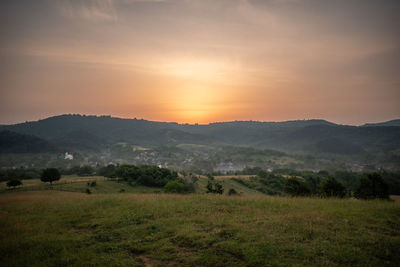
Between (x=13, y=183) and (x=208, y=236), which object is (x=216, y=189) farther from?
(x=13, y=183)

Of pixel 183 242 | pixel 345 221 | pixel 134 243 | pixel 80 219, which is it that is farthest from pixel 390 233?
pixel 80 219

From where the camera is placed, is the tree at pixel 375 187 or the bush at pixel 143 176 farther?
the bush at pixel 143 176

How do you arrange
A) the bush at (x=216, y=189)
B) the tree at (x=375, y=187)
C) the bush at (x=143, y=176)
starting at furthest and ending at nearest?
the bush at (x=143, y=176) → the tree at (x=375, y=187) → the bush at (x=216, y=189)

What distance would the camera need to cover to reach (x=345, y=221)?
9.84 m

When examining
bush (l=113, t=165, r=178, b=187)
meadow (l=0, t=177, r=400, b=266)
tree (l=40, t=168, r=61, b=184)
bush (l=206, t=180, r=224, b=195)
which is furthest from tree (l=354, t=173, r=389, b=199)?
tree (l=40, t=168, r=61, b=184)

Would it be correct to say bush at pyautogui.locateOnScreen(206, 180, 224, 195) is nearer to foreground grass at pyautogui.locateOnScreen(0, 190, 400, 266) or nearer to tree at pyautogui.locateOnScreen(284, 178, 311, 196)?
foreground grass at pyautogui.locateOnScreen(0, 190, 400, 266)

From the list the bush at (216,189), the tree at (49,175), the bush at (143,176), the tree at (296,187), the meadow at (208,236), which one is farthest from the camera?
the bush at (143,176)

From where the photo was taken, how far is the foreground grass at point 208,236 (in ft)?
23.9

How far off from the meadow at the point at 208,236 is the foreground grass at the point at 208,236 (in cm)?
3

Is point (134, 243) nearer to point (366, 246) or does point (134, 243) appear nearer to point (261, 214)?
point (261, 214)

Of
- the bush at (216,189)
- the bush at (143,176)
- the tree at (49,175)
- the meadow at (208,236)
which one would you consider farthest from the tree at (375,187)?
the tree at (49,175)

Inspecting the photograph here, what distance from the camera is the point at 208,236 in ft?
29.5

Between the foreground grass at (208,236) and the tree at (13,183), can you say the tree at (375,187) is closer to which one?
the foreground grass at (208,236)

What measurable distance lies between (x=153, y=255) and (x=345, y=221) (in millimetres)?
8393
